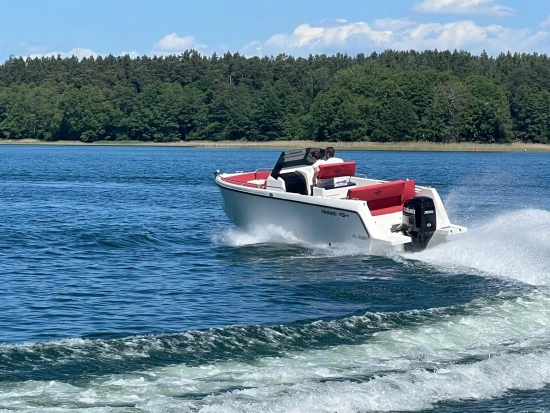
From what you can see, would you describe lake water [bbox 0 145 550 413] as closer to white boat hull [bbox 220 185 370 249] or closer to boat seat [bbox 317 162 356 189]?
white boat hull [bbox 220 185 370 249]

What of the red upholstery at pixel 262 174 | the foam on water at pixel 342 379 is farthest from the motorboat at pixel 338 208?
the foam on water at pixel 342 379

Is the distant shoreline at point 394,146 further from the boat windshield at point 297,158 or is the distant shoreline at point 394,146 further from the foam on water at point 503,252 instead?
the foam on water at point 503,252

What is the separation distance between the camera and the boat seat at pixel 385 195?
16719 millimetres

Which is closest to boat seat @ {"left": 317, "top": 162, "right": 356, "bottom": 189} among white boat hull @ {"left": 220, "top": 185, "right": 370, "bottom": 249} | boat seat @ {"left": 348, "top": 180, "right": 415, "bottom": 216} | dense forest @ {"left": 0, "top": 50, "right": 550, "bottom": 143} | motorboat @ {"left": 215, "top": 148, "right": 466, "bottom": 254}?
motorboat @ {"left": 215, "top": 148, "right": 466, "bottom": 254}

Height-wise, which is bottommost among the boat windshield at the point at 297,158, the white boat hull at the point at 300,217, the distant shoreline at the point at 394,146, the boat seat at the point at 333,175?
the distant shoreline at the point at 394,146

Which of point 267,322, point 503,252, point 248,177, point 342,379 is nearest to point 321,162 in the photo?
point 248,177

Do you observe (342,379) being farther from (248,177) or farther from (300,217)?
(248,177)

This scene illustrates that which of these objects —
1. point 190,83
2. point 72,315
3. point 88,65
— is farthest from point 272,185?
point 88,65

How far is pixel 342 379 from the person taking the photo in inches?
348

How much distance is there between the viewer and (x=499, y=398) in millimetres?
8492

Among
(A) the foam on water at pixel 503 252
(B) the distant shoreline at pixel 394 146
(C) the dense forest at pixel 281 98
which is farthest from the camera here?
(C) the dense forest at pixel 281 98

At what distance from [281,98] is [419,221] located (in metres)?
116

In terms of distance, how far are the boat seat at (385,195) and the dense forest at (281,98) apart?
306 ft

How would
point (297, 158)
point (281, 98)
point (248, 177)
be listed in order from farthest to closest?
1. point (281, 98)
2. point (248, 177)
3. point (297, 158)
